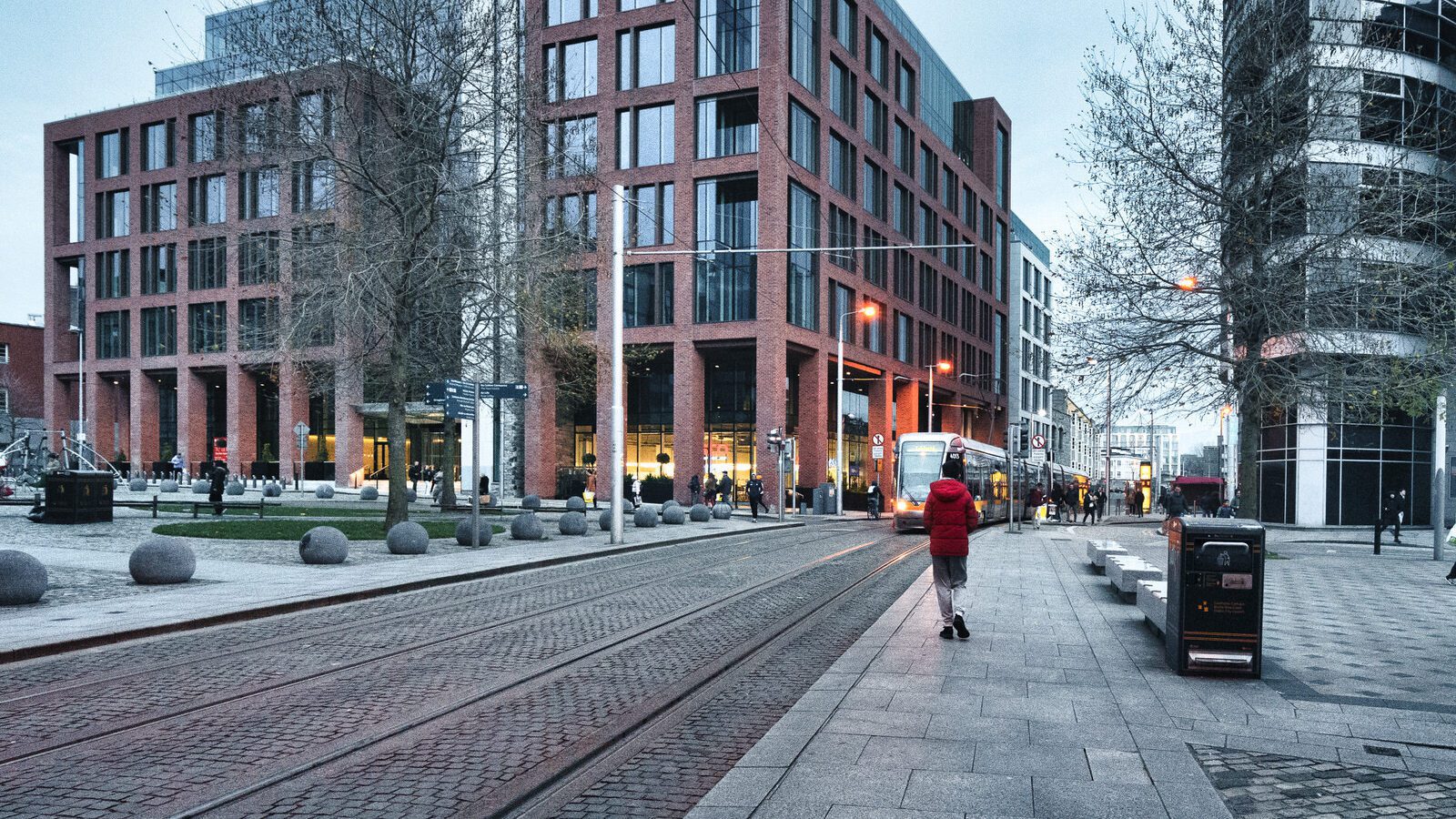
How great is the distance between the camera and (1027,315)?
89.9m

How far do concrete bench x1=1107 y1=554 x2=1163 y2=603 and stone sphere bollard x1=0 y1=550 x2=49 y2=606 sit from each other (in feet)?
40.8

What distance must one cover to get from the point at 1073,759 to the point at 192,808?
173 inches

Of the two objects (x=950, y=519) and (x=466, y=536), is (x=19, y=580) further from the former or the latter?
(x=950, y=519)

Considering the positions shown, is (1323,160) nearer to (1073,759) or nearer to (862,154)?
(1073,759)

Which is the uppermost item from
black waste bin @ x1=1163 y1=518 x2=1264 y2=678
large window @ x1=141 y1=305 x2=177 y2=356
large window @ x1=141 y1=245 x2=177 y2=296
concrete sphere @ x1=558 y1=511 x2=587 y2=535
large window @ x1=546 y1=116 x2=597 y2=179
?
large window @ x1=141 y1=245 x2=177 y2=296

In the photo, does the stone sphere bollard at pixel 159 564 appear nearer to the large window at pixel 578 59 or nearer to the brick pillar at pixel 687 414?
the brick pillar at pixel 687 414

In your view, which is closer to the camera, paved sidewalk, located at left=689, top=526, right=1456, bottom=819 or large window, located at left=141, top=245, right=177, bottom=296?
paved sidewalk, located at left=689, top=526, right=1456, bottom=819

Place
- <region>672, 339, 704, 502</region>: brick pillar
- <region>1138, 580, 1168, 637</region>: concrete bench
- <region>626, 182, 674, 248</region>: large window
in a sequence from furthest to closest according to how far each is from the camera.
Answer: <region>672, 339, 704, 502</region>: brick pillar → <region>626, 182, 674, 248</region>: large window → <region>1138, 580, 1168, 637</region>: concrete bench

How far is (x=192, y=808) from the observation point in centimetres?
462

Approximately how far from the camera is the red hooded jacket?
9.72 meters

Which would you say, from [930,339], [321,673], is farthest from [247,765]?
[930,339]

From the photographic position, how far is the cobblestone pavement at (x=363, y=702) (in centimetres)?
502

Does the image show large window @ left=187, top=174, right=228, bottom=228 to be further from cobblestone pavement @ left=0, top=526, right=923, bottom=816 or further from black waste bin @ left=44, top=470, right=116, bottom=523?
cobblestone pavement @ left=0, top=526, right=923, bottom=816

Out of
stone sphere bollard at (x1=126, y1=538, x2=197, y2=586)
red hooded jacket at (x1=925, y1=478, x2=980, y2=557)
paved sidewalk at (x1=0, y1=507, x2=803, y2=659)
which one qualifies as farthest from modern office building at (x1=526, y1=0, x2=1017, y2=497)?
red hooded jacket at (x1=925, y1=478, x2=980, y2=557)
